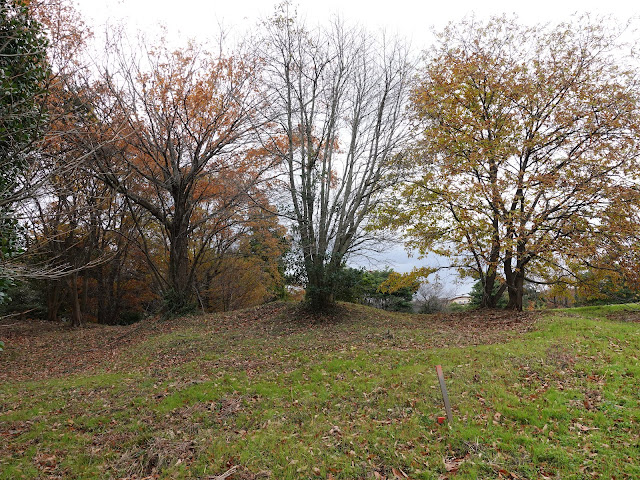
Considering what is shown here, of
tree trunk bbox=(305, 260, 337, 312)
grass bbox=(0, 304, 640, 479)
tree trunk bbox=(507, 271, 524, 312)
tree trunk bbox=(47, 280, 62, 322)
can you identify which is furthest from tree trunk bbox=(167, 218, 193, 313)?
tree trunk bbox=(507, 271, 524, 312)

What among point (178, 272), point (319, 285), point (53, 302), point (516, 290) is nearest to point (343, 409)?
point (319, 285)

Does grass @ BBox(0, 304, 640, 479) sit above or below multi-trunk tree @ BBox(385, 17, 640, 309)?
below

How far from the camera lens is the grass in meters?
4.62

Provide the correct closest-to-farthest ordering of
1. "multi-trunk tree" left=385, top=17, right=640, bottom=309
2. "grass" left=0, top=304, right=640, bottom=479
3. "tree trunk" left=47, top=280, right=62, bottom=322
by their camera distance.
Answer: "grass" left=0, top=304, right=640, bottom=479 < "multi-trunk tree" left=385, top=17, right=640, bottom=309 < "tree trunk" left=47, top=280, right=62, bottom=322

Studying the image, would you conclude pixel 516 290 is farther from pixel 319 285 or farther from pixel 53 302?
pixel 53 302

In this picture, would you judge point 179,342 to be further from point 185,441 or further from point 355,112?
point 355,112

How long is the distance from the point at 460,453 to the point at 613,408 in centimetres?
251

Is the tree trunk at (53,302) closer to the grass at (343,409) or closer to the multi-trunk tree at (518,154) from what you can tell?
the grass at (343,409)

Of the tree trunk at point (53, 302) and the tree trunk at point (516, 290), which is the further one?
the tree trunk at point (53, 302)

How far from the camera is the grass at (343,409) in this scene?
4621 mm

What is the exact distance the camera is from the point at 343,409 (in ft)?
20.2

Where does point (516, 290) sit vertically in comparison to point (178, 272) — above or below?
below

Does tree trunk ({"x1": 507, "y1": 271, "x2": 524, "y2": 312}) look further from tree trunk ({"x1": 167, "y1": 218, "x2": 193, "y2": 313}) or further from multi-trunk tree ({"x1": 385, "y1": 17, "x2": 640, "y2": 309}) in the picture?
tree trunk ({"x1": 167, "y1": 218, "x2": 193, "y2": 313})

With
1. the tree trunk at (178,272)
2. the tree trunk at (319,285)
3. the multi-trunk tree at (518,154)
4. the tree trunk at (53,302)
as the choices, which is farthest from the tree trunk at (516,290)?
the tree trunk at (53,302)
